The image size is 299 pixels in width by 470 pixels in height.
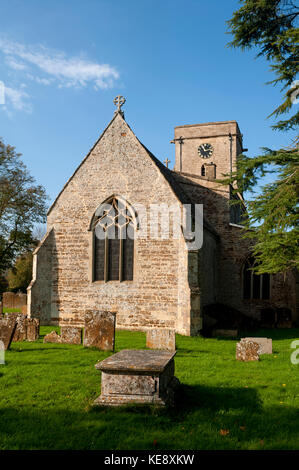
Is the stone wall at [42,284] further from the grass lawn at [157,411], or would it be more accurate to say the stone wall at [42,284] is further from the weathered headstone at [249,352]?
the weathered headstone at [249,352]

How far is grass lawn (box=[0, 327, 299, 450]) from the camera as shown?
4.33 metres

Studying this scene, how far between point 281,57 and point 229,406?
1055 centimetres

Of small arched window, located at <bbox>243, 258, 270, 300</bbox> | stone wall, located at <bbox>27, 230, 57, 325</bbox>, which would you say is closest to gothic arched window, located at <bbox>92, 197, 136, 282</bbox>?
stone wall, located at <bbox>27, 230, 57, 325</bbox>

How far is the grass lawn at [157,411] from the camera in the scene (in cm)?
433

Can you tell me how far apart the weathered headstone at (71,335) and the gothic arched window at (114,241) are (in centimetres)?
446

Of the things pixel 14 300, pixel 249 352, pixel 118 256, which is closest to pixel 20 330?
pixel 118 256

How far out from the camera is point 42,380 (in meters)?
6.81

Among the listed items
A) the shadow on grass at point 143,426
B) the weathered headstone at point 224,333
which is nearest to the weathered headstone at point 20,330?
the shadow on grass at point 143,426

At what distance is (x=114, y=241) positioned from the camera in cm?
1552

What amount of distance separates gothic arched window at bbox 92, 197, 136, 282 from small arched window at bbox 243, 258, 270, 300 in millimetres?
7617

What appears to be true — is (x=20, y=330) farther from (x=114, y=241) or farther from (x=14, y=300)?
(x=14, y=300)

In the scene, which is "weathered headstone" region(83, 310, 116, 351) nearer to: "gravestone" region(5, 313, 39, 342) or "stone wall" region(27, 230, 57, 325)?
"gravestone" region(5, 313, 39, 342)

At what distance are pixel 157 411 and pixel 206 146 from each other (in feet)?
103
